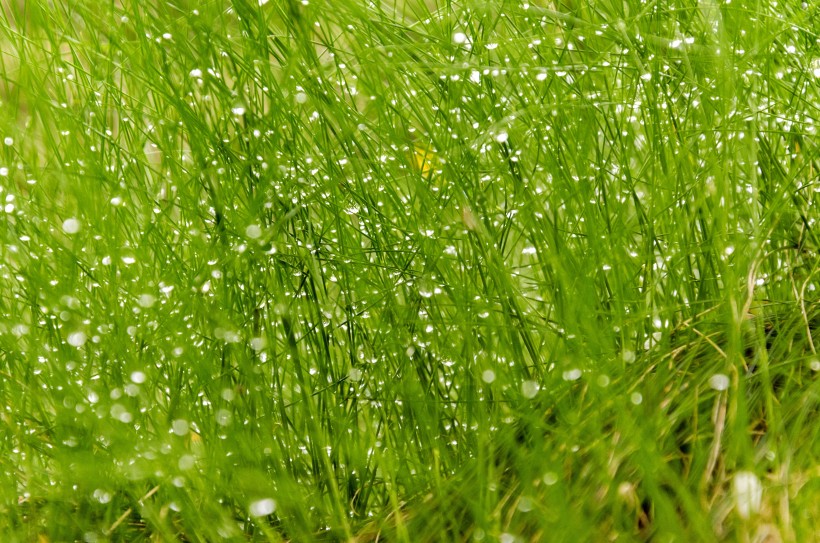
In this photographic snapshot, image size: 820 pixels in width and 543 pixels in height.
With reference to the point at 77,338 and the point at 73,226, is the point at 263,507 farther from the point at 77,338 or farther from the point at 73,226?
the point at 73,226

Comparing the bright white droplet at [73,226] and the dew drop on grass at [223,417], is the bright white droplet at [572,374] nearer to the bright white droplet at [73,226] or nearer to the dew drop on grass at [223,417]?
the dew drop on grass at [223,417]

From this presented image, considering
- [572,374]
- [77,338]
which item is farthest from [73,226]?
[572,374]

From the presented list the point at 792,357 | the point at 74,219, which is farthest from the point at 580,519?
the point at 74,219

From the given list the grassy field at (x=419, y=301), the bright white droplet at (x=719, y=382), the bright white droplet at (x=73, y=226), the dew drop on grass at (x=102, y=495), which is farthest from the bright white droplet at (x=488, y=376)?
the bright white droplet at (x=73, y=226)

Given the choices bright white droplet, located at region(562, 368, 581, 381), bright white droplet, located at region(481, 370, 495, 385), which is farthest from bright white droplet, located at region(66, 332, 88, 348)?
bright white droplet, located at region(562, 368, 581, 381)

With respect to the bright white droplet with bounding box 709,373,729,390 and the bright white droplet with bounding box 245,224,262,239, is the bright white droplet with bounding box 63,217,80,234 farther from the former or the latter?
the bright white droplet with bounding box 709,373,729,390

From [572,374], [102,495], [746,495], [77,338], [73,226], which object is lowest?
[746,495]
